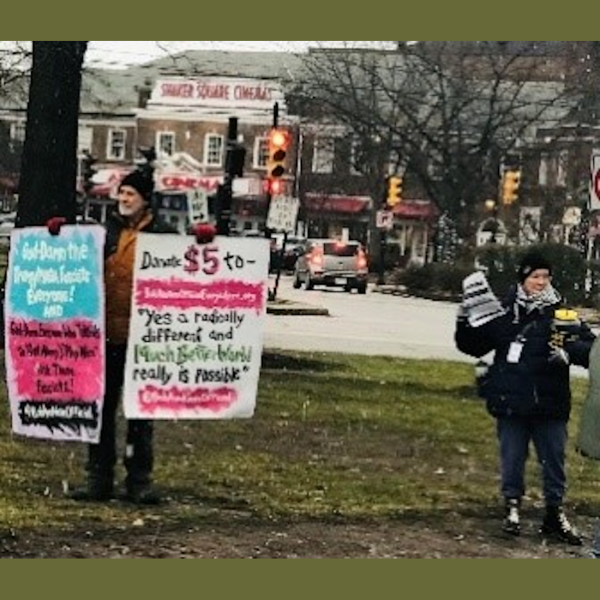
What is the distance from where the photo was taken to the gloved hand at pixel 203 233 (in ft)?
20.8

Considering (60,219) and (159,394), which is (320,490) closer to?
(159,394)

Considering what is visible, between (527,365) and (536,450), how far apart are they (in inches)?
17.7

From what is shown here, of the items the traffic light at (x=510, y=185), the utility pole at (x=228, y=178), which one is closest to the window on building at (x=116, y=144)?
the utility pole at (x=228, y=178)

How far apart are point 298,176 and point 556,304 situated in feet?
4.11

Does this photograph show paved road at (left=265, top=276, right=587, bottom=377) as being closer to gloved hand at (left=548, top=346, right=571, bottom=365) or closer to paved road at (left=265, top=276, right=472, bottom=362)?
paved road at (left=265, top=276, right=472, bottom=362)

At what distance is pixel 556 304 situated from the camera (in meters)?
6.35

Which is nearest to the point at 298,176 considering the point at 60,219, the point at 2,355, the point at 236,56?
the point at 236,56

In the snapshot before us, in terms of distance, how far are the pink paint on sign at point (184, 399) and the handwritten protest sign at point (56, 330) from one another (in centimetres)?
20

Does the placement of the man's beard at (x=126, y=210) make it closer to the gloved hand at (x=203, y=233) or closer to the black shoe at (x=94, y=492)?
the gloved hand at (x=203, y=233)

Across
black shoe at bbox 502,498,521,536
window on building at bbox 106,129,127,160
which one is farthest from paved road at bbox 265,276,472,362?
window on building at bbox 106,129,127,160

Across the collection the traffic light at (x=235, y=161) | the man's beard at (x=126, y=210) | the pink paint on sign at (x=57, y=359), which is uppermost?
the traffic light at (x=235, y=161)

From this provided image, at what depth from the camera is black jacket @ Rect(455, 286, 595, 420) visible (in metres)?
6.30

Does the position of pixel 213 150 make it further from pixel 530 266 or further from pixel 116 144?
pixel 530 266

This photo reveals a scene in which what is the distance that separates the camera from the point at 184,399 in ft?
21.3
